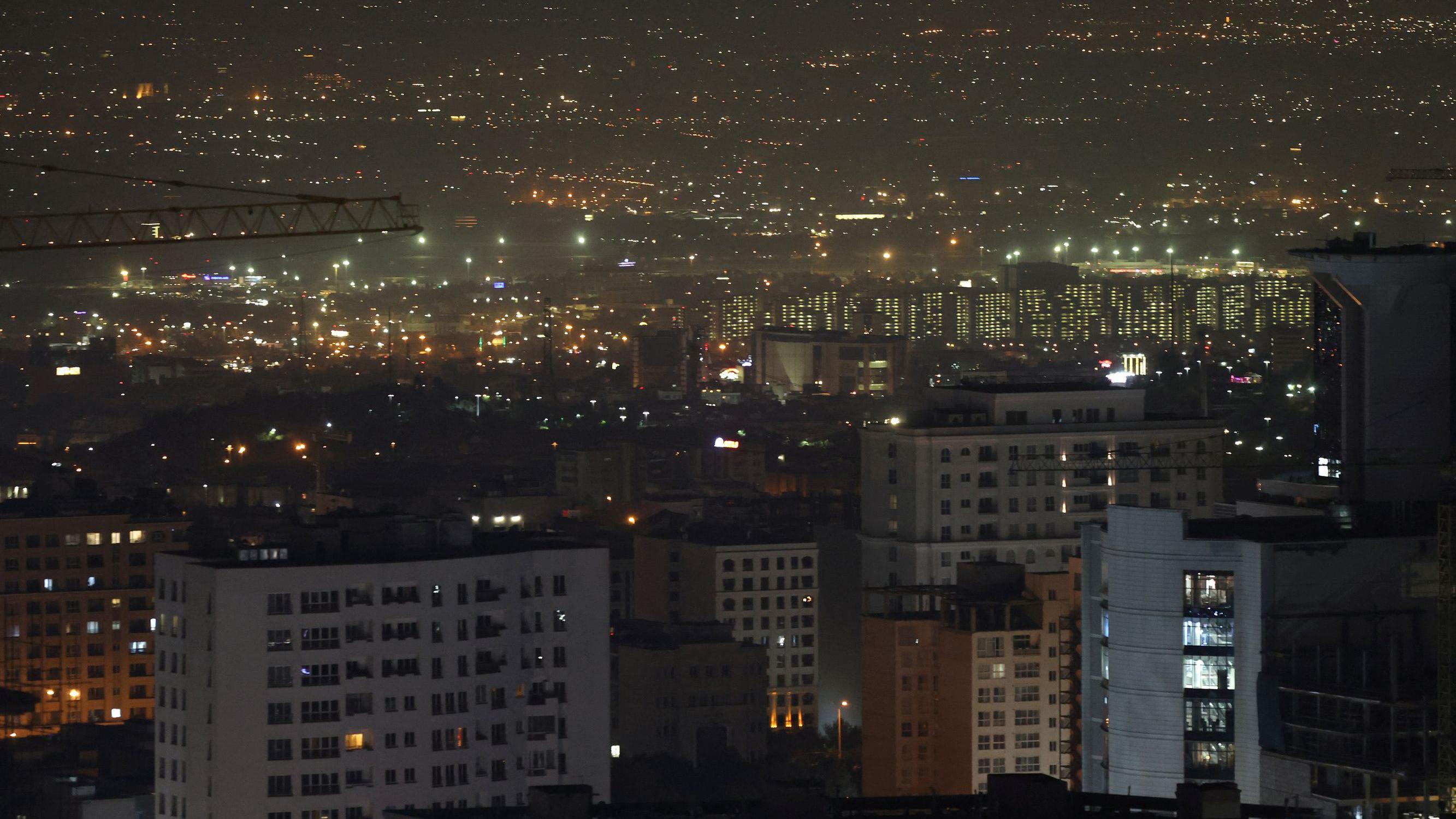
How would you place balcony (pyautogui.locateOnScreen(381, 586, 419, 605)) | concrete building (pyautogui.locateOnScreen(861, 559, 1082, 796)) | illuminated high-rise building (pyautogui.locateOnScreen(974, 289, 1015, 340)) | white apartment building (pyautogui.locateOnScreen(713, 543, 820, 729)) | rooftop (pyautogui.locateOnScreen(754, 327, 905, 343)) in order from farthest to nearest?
illuminated high-rise building (pyautogui.locateOnScreen(974, 289, 1015, 340)), rooftop (pyautogui.locateOnScreen(754, 327, 905, 343)), white apartment building (pyautogui.locateOnScreen(713, 543, 820, 729)), concrete building (pyautogui.locateOnScreen(861, 559, 1082, 796)), balcony (pyautogui.locateOnScreen(381, 586, 419, 605))

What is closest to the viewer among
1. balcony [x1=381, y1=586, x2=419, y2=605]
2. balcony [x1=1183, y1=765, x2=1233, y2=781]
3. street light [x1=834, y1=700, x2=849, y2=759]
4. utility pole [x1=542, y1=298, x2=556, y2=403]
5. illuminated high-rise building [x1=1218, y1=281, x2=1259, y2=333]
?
balcony [x1=1183, y1=765, x2=1233, y2=781]

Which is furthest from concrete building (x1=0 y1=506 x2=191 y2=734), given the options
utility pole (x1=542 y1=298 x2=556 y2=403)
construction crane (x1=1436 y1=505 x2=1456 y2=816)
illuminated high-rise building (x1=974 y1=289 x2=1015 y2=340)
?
illuminated high-rise building (x1=974 y1=289 x2=1015 y2=340)

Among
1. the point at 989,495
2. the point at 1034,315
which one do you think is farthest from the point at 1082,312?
the point at 989,495

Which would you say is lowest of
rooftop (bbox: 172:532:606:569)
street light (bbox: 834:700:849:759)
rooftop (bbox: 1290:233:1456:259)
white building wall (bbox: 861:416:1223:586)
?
street light (bbox: 834:700:849:759)

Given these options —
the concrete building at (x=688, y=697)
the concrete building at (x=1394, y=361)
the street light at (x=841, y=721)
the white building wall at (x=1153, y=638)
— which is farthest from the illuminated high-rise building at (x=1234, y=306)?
the white building wall at (x=1153, y=638)

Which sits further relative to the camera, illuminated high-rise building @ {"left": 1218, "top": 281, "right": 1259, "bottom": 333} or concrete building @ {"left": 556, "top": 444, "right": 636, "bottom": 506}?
illuminated high-rise building @ {"left": 1218, "top": 281, "right": 1259, "bottom": 333}

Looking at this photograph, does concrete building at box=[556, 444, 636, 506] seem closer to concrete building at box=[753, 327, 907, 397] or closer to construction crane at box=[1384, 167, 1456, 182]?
construction crane at box=[1384, 167, 1456, 182]

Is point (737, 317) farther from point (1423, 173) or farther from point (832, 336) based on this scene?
point (1423, 173)

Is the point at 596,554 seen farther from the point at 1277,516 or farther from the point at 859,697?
the point at 859,697
